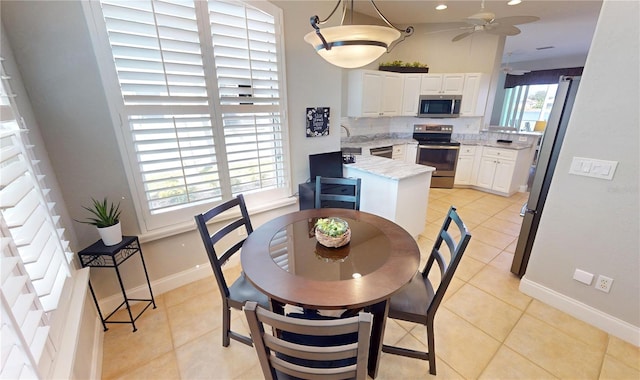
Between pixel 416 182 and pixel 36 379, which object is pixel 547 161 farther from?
pixel 36 379

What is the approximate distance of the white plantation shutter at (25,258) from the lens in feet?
2.93

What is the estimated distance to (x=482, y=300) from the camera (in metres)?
2.20

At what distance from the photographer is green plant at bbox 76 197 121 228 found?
176cm

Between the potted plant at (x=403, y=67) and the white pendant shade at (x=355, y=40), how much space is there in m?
3.71

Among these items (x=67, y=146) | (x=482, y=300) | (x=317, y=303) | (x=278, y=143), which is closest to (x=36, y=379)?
(x=317, y=303)

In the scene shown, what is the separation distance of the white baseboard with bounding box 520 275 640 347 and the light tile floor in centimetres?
5

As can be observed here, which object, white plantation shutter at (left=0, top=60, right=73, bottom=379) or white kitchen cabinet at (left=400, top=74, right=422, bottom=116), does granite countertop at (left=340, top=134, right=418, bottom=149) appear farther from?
white plantation shutter at (left=0, top=60, right=73, bottom=379)

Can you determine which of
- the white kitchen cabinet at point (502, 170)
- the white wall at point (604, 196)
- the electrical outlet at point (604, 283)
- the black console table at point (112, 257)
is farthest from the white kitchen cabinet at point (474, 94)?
the black console table at point (112, 257)

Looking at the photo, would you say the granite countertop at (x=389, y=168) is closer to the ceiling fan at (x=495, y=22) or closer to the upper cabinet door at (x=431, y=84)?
the ceiling fan at (x=495, y=22)

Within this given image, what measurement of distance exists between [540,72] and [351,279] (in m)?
10.7

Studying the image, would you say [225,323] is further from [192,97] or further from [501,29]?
[501,29]

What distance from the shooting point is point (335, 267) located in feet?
4.53

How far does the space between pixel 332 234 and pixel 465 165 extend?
448 centimetres

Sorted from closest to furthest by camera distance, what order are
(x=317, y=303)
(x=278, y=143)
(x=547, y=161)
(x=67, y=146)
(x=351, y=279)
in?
(x=317, y=303), (x=351, y=279), (x=67, y=146), (x=547, y=161), (x=278, y=143)
